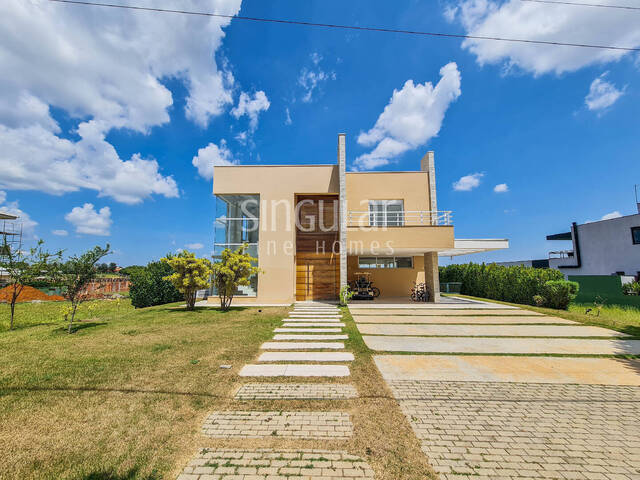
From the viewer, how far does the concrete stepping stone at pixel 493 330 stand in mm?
6508

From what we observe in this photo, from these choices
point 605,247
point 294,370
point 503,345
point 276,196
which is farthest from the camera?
point 605,247

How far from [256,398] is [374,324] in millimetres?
5139

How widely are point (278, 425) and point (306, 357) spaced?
7.09ft

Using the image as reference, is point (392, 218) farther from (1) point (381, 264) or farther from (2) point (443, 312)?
(2) point (443, 312)

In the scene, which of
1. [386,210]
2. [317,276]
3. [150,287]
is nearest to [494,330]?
[386,210]

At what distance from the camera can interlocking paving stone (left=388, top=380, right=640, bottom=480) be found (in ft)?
6.82

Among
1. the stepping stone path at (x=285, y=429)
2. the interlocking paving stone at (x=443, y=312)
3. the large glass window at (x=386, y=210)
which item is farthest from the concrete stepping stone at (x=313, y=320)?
the large glass window at (x=386, y=210)

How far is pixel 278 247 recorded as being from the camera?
1266 cm

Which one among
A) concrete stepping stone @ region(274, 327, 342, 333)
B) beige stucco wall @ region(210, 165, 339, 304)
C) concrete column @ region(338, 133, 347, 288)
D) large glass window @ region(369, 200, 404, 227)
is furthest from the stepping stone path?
large glass window @ region(369, 200, 404, 227)

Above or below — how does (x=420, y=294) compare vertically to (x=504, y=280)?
below

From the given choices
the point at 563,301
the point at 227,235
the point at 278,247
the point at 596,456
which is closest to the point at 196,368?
the point at 596,456

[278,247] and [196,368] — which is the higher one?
[278,247]

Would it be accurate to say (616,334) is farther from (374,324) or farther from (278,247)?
(278,247)

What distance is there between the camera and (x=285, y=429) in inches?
102
